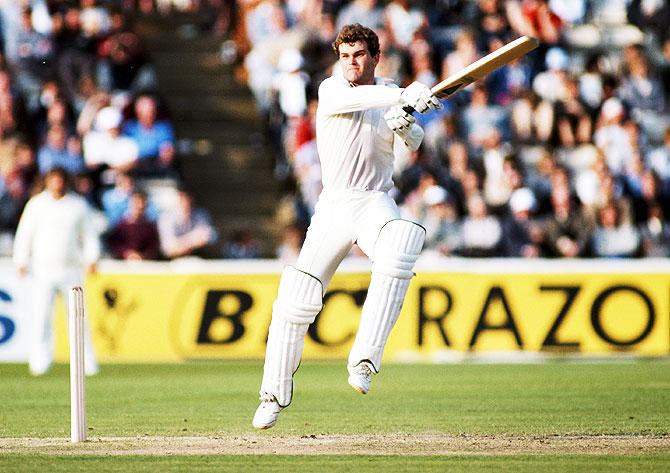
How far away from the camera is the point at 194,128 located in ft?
61.5

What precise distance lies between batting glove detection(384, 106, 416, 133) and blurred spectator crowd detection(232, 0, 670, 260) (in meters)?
8.39

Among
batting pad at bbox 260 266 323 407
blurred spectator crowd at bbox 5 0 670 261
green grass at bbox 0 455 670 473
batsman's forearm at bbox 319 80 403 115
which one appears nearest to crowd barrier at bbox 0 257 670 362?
blurred spectator crowd at bbox 5 0 670 261

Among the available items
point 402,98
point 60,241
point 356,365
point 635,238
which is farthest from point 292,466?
point 635,238

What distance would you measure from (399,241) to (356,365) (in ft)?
2.15

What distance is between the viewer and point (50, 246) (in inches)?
546

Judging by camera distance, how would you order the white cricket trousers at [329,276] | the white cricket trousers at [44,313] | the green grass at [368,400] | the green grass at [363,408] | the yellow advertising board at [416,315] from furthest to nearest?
the yellow advertising board at [416,315]
the white cricket trousers at [44,313]
the green grass at [368,400]
the white cricket trousers at [329,276]
the green grass at [363,408]

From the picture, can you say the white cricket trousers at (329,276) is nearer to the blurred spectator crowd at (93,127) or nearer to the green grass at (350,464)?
the green grass at (350,464)

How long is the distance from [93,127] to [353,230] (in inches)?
369

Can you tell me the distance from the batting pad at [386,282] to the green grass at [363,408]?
0.68 meters

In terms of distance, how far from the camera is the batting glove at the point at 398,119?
24.5 ft

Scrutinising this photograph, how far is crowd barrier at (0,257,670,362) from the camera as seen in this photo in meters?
15.0

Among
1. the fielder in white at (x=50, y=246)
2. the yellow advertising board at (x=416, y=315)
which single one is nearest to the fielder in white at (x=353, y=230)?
the fielder in white at (x=50, y=246)

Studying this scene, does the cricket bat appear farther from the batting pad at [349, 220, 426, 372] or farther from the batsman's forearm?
the batting pad at [349, 220, 426, 372]

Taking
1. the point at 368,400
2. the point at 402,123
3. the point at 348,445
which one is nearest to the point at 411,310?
the point at 368,400
